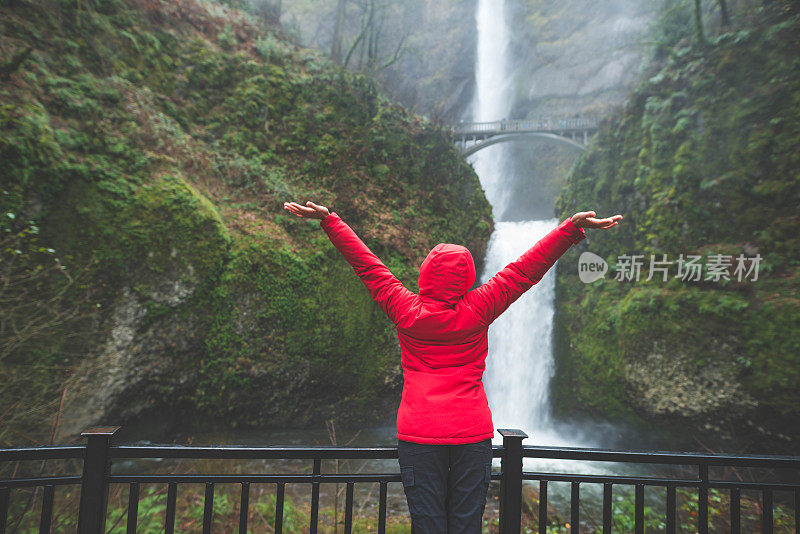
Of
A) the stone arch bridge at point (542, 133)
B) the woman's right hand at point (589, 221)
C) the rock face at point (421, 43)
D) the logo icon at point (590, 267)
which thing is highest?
the rock face at point (421, 43)

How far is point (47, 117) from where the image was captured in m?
5.50

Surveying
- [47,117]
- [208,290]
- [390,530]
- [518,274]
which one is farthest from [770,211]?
[47,117]

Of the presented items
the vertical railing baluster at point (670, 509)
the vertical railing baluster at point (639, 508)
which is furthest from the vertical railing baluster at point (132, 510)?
the vertical railing baluster at point (670, 509)

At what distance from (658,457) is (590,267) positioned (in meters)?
9.93

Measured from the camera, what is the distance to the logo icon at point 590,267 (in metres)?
10.6

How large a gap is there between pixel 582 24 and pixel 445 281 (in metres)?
30.0

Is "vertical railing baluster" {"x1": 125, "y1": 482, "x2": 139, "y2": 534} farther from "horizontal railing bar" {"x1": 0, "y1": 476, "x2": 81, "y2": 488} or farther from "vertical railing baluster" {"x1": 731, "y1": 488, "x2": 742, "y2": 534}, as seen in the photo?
"vertical railing baluster" {"x1": 731, "y1": 488, "x2": 742, "y2": 534}

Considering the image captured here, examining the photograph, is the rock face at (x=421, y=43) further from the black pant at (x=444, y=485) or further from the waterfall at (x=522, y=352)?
the black pant at (x=444, y=485)

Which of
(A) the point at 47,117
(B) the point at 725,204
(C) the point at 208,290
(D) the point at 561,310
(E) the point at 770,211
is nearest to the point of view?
(A) the point at 47,117

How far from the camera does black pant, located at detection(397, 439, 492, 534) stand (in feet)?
5.54

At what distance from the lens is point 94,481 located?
6.40ft

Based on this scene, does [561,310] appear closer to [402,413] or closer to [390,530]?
[390,530]

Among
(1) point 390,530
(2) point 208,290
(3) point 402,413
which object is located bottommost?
(1) point 390,530

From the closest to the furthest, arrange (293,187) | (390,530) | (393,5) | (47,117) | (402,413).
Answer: (402,413) < (390,530) < (47,117) < (293,187) < (393,5)
